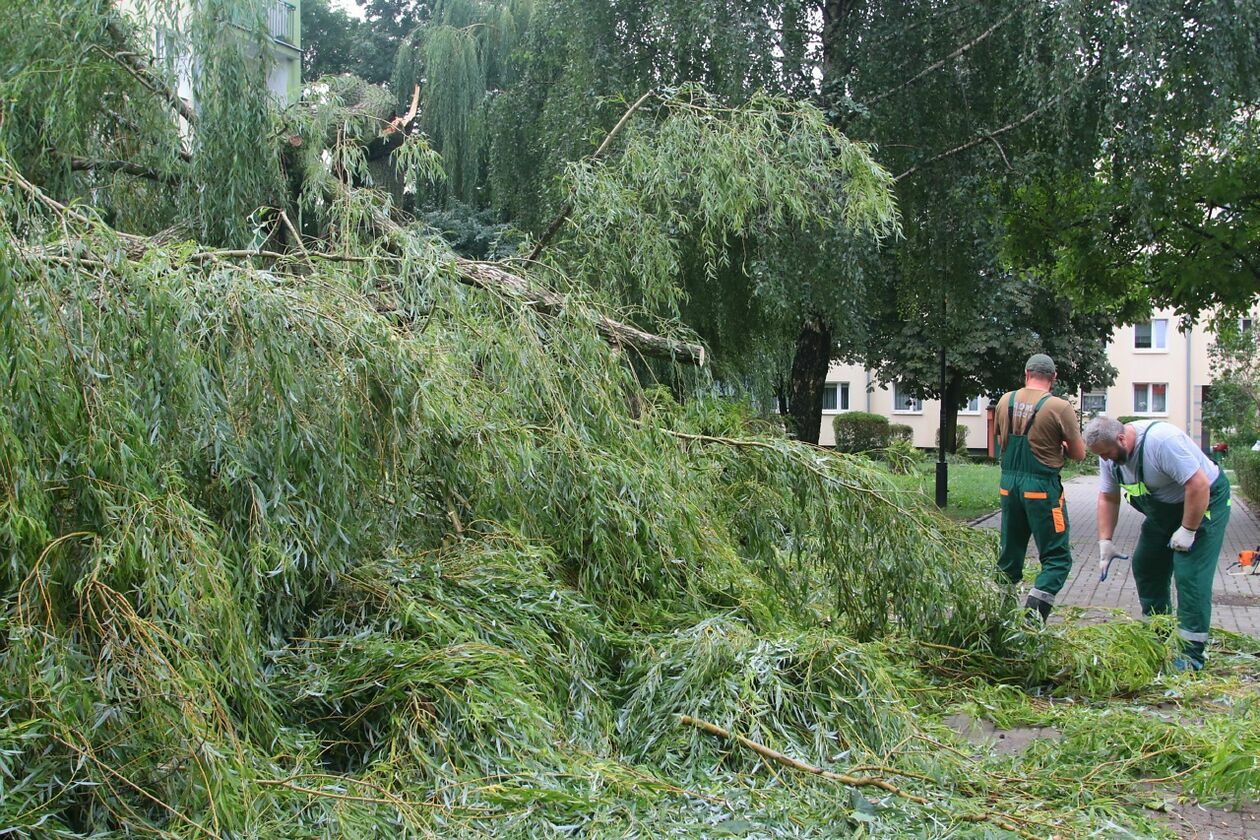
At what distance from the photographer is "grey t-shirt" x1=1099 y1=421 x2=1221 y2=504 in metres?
5.84

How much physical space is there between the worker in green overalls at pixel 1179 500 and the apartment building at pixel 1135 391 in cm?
3493

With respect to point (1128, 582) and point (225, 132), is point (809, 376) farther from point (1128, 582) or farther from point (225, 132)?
point (225, 132)

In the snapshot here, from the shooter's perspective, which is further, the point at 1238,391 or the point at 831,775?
the point at 1238,391

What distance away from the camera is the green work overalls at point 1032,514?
20.5ft

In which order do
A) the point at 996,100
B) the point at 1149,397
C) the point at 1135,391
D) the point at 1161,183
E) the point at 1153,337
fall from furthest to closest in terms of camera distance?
the point at 1135,391 → the point at 1149,397 → the point at 1153,337 → the point at 996,100 → the point at 1161,183

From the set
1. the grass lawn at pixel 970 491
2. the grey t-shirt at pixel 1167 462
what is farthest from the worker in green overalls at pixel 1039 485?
the grass lawn at pixel 970 491

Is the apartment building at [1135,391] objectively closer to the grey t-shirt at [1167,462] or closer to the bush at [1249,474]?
the bush at [1249,474]

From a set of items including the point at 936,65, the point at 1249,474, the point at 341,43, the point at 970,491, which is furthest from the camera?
the point at 341,43

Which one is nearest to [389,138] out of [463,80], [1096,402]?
[463,80]

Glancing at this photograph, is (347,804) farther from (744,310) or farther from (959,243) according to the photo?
(959,243)

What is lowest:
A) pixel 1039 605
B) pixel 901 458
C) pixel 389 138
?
pixel 1039 605

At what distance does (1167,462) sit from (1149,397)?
41.3 metres

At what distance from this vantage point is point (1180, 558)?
596cm

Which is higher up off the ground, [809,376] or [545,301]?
[545,301]
